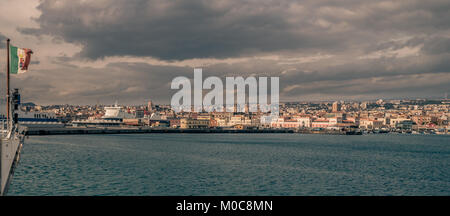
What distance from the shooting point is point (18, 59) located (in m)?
16.5

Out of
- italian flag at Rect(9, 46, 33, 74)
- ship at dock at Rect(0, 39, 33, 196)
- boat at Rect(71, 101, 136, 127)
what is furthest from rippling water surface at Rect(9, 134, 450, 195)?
boat at Rect(71, 101, 136, 127)

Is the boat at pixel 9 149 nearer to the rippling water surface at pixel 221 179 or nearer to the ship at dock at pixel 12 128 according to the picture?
the ship at dock at pixel 12 128

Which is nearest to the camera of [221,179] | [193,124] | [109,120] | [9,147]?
[9,147]

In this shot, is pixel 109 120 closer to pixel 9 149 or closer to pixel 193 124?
pixel 193 124

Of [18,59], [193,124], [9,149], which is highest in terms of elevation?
[18,59]

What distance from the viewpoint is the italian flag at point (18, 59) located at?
16.3 meters

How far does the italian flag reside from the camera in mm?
16328

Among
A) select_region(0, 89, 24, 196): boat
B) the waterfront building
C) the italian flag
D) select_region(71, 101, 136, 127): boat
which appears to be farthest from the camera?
the waterfront building

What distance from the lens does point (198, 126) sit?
18412 cm

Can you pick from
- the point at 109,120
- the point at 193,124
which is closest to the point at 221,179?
the point at 109,120

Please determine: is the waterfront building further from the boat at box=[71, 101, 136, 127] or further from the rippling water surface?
the rippling water surface

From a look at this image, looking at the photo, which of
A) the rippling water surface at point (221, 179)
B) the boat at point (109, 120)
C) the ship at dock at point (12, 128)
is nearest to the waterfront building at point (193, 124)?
the boat at point (109, 120)
